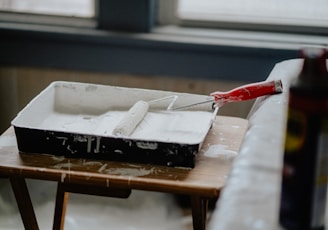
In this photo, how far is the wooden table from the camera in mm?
1299

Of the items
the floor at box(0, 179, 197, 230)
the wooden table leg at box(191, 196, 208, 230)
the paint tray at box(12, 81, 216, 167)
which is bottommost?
the floor at box(0, 179, 197, 230)

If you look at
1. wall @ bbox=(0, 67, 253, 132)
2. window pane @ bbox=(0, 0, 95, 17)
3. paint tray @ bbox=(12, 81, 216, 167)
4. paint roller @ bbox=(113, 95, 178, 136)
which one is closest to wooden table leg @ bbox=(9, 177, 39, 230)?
paint tray @ bbox=(12, 81, 216, 167)

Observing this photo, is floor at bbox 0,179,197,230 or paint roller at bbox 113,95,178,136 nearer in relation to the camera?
paint roller at bbox 113,95,178,136

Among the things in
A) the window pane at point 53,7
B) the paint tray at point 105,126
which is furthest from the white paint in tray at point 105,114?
the window pane at point 53,7

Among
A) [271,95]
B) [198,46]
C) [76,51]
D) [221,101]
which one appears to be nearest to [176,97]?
[221,101]

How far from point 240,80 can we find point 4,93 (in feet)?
2.66

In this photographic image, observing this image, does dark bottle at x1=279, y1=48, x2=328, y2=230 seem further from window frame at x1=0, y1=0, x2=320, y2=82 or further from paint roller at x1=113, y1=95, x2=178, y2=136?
window frame at x1=0, y1=0, x2=320, y2=82

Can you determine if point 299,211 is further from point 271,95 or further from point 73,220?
point 73,220

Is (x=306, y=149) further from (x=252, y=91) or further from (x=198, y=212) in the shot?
(x=198, y=212)

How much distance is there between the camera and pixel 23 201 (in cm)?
156

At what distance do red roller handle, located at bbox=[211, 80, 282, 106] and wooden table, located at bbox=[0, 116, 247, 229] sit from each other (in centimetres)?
10

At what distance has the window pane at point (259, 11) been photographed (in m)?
2.20

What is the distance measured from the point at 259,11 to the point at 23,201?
3.58ft

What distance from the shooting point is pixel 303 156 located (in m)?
0.82
